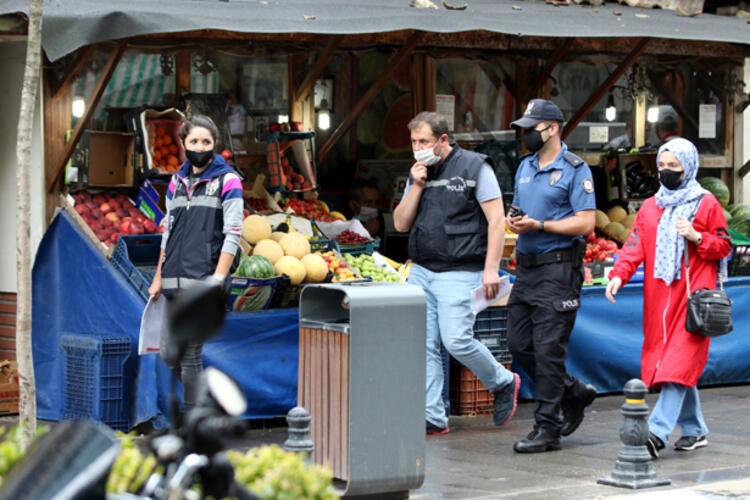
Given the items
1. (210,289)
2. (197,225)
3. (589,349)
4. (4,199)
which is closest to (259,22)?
(197,225)

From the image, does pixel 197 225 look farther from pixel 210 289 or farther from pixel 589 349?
pixel 210 289

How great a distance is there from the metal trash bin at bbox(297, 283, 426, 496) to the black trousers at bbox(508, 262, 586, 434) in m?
1.55

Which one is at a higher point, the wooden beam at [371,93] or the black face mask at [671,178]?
the wooden beam at [371,93]

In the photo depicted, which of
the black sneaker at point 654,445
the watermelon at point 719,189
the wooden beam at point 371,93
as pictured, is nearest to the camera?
the black sneaker at point 654,445

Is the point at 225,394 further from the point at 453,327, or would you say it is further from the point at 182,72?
the point at 182,72

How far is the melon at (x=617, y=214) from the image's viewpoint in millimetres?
12445

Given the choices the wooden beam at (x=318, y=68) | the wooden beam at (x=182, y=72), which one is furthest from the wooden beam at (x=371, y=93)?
the wooden beam at (x=182, y=72)

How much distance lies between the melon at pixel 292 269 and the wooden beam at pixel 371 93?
5.98ft

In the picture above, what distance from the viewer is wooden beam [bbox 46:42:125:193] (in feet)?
29.7

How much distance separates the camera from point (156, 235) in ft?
30.9

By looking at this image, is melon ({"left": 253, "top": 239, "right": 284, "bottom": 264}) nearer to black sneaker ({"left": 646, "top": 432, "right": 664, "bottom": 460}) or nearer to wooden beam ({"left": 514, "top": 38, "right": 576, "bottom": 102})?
black sneaker ({"left": 646, "top": 432, "right": 664, "bottom": 460})

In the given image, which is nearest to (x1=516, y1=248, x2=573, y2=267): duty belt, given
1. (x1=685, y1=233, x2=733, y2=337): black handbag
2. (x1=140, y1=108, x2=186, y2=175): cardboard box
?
(x1=685, y1=233, x2=733, y2=337): black handbag

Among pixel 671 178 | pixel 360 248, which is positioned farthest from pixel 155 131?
pixel 671 178

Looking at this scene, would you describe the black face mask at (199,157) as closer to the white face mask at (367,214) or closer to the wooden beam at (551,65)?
the white face mask at (367,214)
